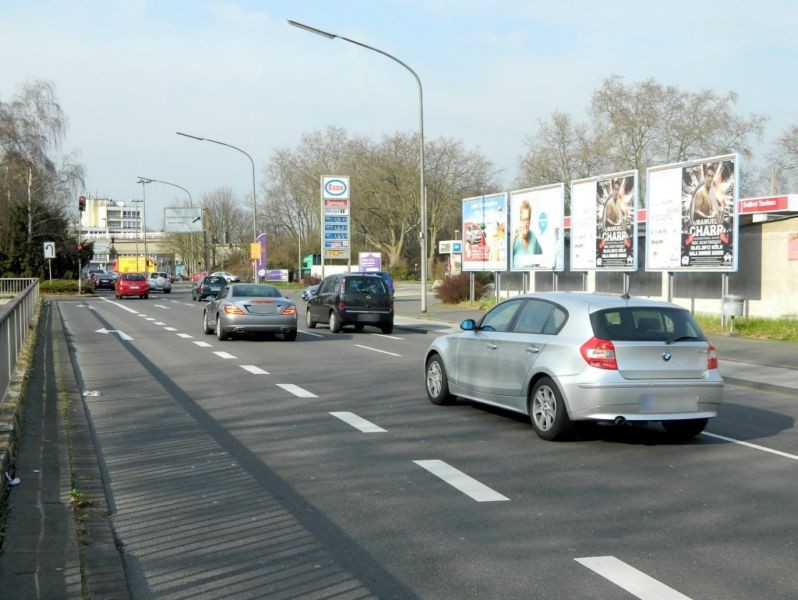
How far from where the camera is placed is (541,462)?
843 cm

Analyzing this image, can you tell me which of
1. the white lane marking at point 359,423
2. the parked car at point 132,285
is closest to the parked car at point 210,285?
the parked car at point 132,285

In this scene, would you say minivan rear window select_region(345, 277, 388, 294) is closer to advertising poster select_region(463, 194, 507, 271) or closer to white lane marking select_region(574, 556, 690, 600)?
advertising poster select_region(463, 194, 507, 271)

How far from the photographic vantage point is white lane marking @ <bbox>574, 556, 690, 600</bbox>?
4.85 meters

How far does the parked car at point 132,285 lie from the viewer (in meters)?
55.9

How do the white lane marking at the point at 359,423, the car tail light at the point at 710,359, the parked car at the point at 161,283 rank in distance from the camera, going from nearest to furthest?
the car tail light at the point at 710,359 → the white lane marking at the point at 359,423 → the parked car at the point at 161,283

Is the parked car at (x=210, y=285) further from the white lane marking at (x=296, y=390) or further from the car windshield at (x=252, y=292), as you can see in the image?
the white lane marking at (x=296, y=390)

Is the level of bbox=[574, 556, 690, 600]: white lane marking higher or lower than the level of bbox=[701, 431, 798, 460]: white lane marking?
higher

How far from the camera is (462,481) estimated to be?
759 centimetres

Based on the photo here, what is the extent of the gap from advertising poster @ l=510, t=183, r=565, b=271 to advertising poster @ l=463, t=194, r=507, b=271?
29.6 inches

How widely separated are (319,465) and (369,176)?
2621 inches

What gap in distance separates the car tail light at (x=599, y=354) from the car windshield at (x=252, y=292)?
46.9ft

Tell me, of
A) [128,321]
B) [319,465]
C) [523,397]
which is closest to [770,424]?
[523,397]

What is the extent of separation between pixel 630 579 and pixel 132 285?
53.7 meters

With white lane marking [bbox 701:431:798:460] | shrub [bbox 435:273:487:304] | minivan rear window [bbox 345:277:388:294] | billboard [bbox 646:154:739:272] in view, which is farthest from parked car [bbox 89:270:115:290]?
white lane marking [bbox 701:431:798:460]
